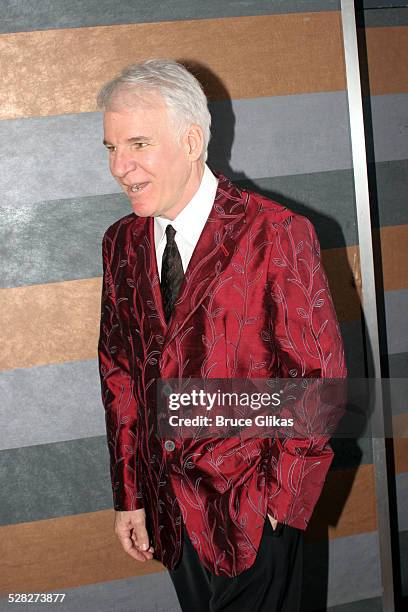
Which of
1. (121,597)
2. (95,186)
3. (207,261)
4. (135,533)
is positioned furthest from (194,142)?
(121,597)

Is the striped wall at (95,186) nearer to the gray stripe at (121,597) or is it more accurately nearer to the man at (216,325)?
the gray stripe at (121,597)

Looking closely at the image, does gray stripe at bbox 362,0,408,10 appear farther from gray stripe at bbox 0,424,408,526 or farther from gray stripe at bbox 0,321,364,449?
gray stripe at bbox 0,424,408,526

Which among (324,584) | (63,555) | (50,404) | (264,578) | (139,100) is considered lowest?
(324,584)

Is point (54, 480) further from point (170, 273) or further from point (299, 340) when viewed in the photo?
point (299, 340)

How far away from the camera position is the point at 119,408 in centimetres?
196

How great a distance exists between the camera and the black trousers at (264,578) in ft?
5.81

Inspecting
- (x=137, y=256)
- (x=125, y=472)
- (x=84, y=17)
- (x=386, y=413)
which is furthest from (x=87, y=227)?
(x=386, y=413)

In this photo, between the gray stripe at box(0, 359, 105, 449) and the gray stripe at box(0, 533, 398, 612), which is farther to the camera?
the gray stripe at box(0, 533, 398, 612)

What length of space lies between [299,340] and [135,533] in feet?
2.41

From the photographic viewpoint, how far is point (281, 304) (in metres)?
1.71

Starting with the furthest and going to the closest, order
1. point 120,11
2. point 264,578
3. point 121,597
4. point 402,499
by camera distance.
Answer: point 402,499 → point 121,597 → point 120,11 → point 264,578

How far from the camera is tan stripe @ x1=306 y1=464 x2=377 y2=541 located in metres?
2.56

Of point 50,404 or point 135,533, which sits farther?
point 50,404

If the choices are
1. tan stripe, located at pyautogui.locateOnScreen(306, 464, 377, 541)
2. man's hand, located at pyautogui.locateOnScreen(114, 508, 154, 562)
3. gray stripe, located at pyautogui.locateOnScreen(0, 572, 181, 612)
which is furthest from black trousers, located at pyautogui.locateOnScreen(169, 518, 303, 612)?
tan stripe, located at pyautogui.locateOnScreen(306, 464, 377, 541)
